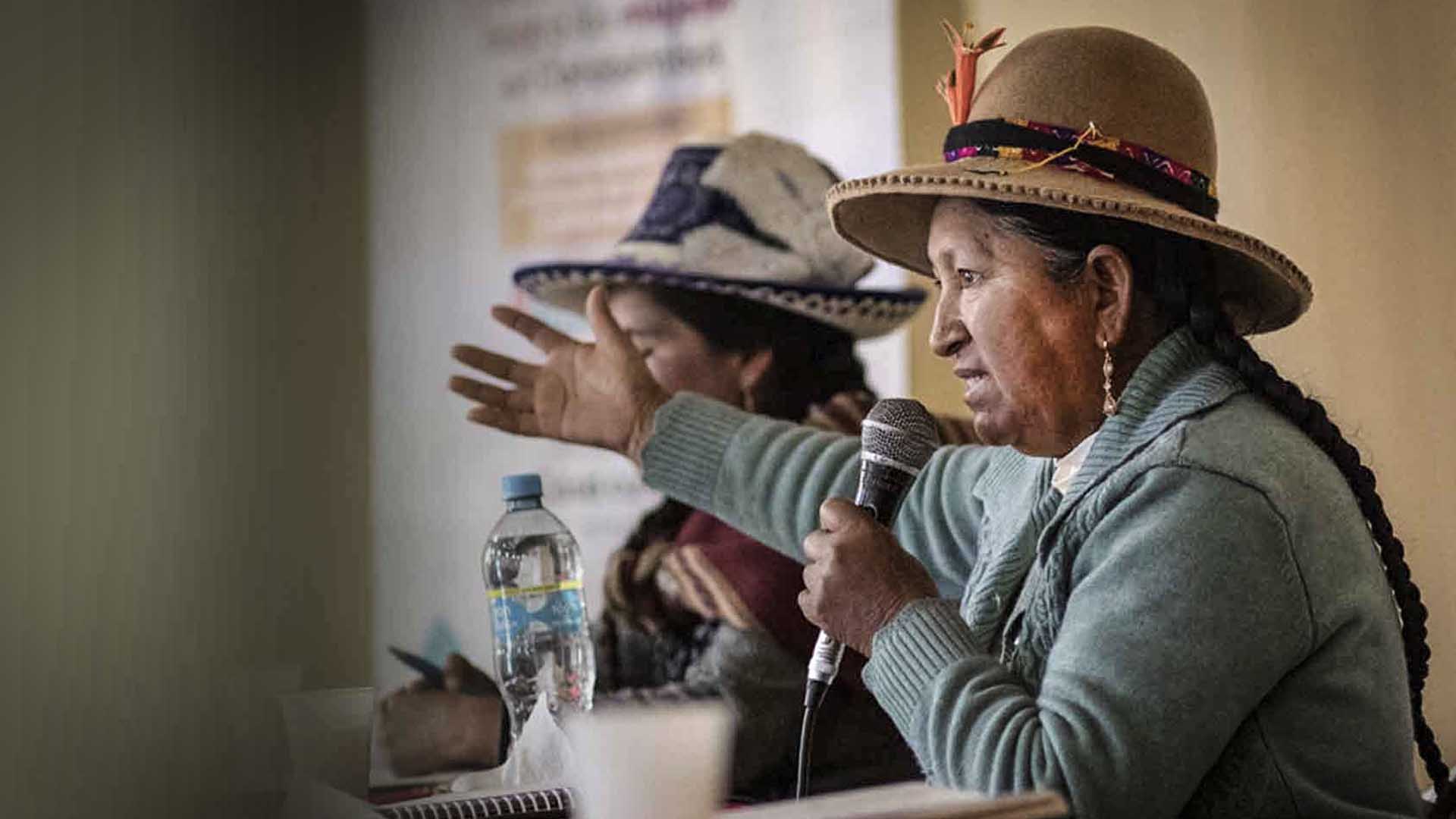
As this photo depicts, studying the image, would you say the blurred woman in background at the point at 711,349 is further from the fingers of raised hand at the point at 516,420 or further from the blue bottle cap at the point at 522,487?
the blue bottle cap at the point at 522,487

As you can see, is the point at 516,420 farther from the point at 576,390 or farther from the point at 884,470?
the point at 884,470

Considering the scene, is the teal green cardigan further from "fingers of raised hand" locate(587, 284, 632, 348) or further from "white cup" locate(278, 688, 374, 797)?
"fingers of raised hand" locate(587, 284, 632, 348)

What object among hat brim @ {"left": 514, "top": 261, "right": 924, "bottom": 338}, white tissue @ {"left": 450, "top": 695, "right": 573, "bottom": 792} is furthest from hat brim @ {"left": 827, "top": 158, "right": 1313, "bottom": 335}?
hat brim @ {"left": 514, "top": 261, "right": 924, "bottom": 338}

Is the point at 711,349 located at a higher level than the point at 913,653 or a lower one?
higher

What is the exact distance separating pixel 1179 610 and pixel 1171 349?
26 cm

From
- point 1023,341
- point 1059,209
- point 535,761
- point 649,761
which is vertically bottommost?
point 535,761

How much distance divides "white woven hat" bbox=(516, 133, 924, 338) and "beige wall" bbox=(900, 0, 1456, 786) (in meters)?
0.56

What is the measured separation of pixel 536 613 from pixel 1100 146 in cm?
85

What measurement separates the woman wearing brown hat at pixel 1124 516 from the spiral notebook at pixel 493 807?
0.85 ft

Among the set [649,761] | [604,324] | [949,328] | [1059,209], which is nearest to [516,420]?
[604,324]

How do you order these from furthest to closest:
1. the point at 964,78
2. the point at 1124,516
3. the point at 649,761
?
the point at 964,78 → the point at 1124,516 → the point at 649,761

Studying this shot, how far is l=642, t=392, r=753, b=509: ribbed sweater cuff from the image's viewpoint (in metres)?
1.67

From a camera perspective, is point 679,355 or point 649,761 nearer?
point 649,761

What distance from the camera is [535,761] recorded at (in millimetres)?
1161
